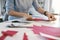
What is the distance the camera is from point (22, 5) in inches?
52.0

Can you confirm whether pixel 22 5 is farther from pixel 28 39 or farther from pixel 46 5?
pixel 46 5

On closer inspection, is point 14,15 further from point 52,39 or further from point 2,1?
point 2,1

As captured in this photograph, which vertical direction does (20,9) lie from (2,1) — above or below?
below

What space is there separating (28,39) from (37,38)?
0.17 ft

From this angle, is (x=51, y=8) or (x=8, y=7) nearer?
(x=8, y=7)

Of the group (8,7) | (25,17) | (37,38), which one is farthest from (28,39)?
(8,7)

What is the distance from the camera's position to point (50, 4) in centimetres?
298

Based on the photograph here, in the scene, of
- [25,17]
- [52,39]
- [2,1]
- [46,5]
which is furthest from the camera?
[46,5]

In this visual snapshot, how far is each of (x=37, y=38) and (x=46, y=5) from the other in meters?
2.41

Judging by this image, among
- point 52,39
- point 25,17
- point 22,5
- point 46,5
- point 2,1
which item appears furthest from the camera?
point 46,5

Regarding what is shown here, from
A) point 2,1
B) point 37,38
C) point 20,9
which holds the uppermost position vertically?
point 2,1

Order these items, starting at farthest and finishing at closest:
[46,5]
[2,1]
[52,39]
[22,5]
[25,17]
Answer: [46,5] → [2,1] → [22,5] → [25,17] → [52,39]

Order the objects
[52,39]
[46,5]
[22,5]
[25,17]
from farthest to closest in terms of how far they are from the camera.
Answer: [46,5] → [22,5] → [25,17] → [52,39]

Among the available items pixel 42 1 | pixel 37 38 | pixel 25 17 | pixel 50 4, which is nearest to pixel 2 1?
pixel 42 1
